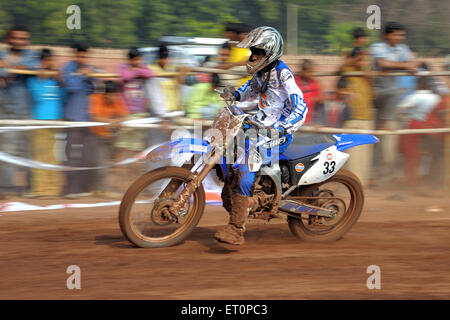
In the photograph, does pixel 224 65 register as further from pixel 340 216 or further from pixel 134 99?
pixel 340 216

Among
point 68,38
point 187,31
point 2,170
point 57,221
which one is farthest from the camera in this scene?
point 187,31

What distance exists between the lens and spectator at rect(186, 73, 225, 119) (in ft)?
25.1

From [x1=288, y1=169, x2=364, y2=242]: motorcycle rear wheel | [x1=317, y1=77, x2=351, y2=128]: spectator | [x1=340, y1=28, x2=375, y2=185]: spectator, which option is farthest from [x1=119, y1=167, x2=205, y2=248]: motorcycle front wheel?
[x1=340, y1=28, x2=375, y2=185]: spectator

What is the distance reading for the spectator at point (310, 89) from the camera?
7992 mm

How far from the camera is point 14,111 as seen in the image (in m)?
7.17

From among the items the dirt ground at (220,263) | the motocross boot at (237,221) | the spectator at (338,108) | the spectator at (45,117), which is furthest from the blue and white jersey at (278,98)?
the spectator at (45,117)

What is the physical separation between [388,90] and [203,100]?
2.74m

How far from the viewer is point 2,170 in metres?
7.07

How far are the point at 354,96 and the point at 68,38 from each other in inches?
192

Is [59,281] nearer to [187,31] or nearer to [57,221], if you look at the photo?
[57,221]

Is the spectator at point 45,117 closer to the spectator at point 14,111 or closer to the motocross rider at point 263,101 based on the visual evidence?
the spectator at point 14,111

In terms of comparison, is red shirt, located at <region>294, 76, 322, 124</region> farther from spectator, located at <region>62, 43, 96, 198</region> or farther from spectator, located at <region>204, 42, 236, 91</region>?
spectator, located at <region>62, 43, 96, 198</region>

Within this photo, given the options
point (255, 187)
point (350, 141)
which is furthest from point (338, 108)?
point (255, 187)

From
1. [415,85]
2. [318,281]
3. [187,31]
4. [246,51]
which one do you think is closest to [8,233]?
[318,281]
